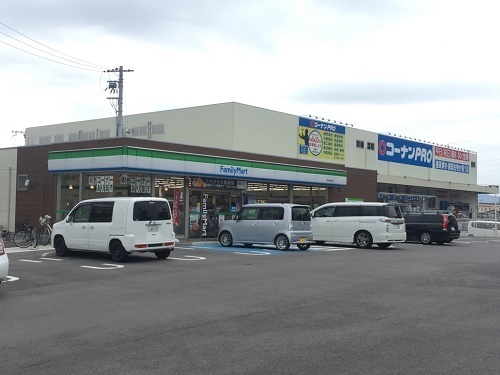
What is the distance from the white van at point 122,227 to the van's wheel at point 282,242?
206 inches

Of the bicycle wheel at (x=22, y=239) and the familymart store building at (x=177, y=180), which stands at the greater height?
the familymart store building at (x=177, y=180)

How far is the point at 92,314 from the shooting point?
27.8ft

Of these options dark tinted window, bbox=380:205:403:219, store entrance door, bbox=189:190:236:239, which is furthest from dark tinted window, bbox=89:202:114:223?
dark tinted window, bbox=380:205:403:219

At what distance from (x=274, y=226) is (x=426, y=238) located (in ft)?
34.9

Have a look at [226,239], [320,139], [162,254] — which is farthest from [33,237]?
[320,139]

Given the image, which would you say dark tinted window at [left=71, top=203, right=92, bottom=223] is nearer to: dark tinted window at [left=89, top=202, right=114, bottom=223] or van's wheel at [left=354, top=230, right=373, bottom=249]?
dark tinted window at [left=89, top=202, right=114, bottom=223]

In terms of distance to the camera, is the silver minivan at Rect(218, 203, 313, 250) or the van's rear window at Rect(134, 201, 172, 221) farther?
the silver minivan at Rect(218, 203, 313, 250)

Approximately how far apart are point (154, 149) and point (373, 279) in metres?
13.2

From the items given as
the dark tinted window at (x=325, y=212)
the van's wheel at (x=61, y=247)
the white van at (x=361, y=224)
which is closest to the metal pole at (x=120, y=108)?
the dark tinted window at (x=325, y=212)

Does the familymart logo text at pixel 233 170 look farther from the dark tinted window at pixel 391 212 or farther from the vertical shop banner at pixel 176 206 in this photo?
the dark tinted window at pixel 391 212

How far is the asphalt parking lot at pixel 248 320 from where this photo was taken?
19.5 ft

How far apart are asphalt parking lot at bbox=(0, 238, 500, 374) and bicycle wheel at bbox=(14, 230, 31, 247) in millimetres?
5952

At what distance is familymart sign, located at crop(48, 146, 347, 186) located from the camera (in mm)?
22250

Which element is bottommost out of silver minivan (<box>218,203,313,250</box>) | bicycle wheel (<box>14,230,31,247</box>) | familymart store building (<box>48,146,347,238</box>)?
bicycle wheel (<box>14,230,31,247</box>)
